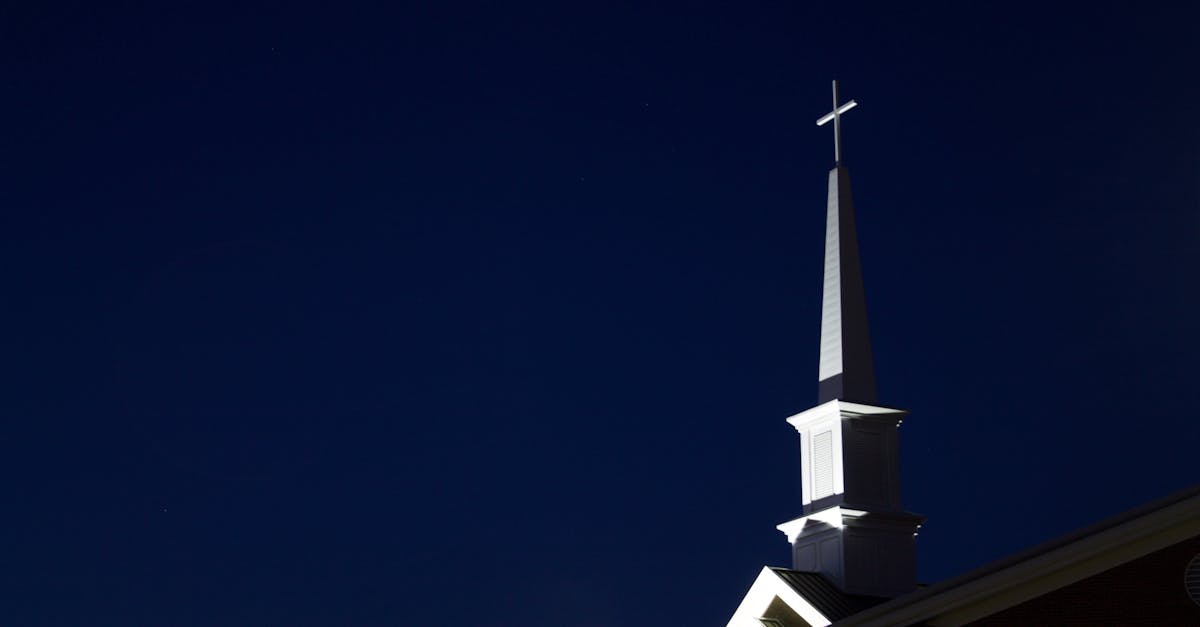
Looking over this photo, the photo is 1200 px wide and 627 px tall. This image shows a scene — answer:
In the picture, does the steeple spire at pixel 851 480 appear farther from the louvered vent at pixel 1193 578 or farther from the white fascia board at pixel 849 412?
the louvered vent at pixel 1193 578

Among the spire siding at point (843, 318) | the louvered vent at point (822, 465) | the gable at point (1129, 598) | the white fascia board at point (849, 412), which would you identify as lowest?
the gable at point (1129, 598)

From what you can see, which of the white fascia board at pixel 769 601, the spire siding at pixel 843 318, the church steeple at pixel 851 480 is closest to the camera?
the white fascia board at pixel 769 601

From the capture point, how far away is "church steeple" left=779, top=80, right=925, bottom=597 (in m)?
25.7

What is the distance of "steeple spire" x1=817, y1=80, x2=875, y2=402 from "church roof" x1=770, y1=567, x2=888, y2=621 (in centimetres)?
338

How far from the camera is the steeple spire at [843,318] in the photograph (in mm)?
Result: 27203

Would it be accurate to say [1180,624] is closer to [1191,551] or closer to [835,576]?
[1191,551]

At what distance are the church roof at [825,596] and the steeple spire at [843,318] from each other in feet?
11.1

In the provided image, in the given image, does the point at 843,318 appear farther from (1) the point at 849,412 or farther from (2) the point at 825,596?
(2) the point at 825,596

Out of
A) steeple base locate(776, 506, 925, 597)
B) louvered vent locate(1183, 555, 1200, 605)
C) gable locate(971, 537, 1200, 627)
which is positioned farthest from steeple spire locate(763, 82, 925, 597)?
louvered vent locate(1183, 555, 1200, 605)

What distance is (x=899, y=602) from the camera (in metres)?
18.7

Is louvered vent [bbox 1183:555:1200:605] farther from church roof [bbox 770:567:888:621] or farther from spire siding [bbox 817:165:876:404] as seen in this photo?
spire siding [bbox 817:165:876:404]

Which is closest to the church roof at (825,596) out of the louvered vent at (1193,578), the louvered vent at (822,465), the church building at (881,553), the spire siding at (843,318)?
the church building at (881,553)

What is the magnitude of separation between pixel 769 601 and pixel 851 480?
274cm

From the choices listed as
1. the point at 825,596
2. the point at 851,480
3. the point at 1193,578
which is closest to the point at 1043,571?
the point at 1193,578
